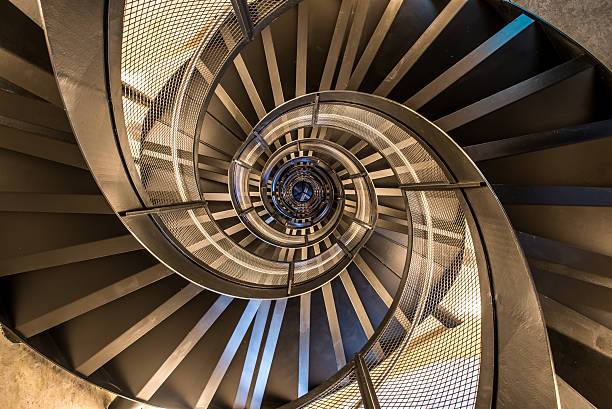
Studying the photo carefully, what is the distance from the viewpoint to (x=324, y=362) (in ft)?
15.4

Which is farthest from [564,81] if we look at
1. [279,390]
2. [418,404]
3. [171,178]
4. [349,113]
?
[279,390]

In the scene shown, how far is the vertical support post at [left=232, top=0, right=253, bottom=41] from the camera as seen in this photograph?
6.86ft

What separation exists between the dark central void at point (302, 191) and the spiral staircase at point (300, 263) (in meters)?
10.1

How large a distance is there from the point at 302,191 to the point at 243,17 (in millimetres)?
12943

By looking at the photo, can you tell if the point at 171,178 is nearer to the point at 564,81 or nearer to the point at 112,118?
the point at 112,118

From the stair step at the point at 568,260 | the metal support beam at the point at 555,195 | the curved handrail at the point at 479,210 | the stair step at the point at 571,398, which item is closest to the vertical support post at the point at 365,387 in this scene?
the curved handrail at the point at 479,210

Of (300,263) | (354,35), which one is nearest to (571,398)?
(300,263)

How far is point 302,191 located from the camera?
49.6 feet

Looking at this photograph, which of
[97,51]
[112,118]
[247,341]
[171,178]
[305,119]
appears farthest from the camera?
[305,119]

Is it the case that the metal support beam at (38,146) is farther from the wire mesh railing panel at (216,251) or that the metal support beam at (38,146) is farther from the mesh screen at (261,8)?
the mesh screen at (261,8)

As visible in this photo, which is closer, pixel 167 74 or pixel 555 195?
pixel 167 74

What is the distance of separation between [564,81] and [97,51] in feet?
13.9

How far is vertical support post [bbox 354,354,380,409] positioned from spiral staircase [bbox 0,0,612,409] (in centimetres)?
2

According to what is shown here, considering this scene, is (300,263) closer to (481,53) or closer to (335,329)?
(335,329)
